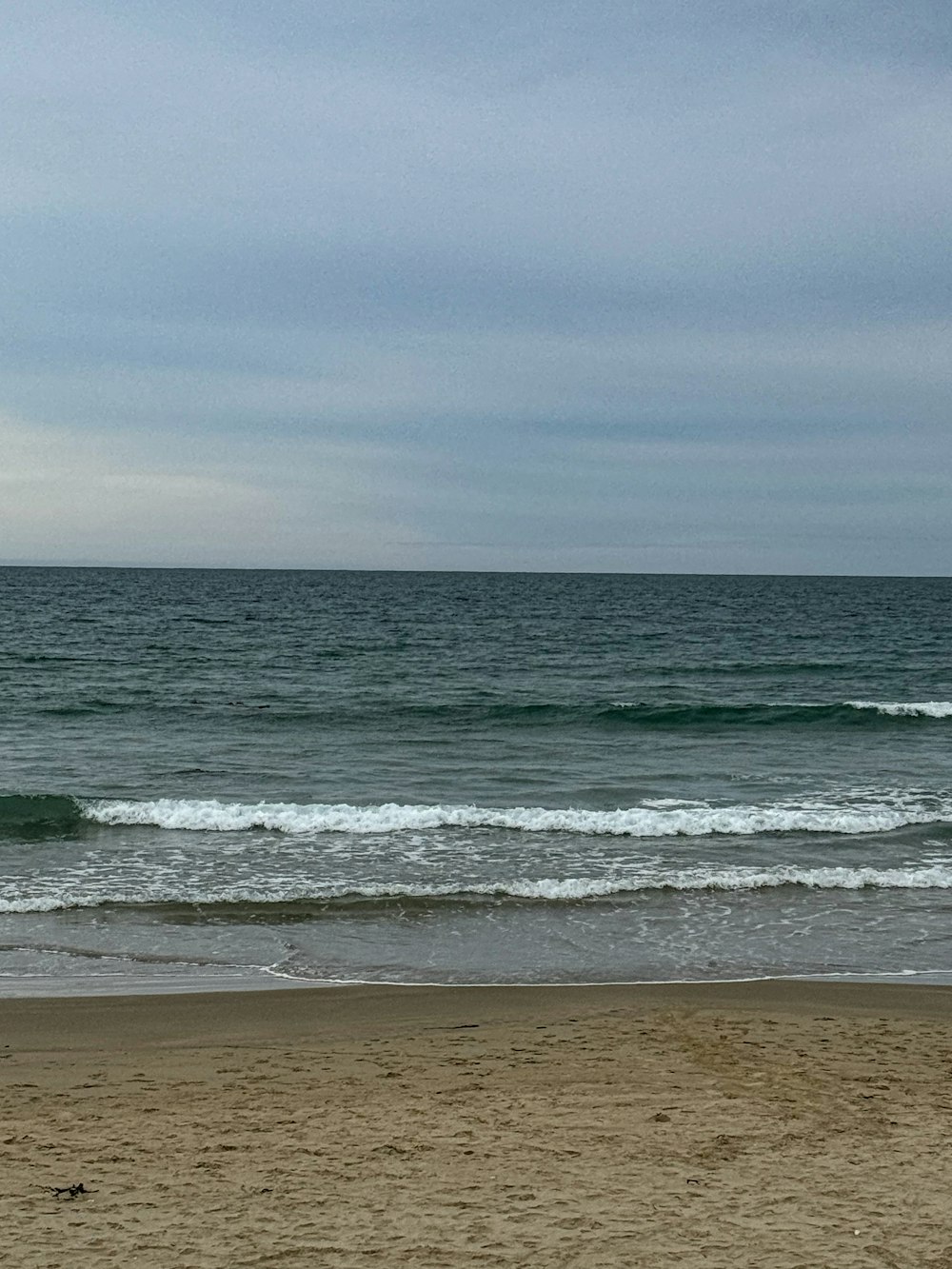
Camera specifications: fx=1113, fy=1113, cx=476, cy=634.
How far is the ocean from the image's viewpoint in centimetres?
1114

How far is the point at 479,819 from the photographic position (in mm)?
16734

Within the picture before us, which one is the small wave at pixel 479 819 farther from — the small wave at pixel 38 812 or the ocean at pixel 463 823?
the small wave at pixel 38 812

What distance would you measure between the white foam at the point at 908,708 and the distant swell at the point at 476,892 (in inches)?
636

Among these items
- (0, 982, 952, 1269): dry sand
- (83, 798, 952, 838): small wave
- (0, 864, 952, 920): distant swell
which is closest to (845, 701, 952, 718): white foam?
(83, 798, 952, 838): small wave

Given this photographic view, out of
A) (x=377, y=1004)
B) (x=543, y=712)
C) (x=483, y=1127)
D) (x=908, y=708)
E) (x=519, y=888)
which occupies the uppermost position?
(x=908, y=708)

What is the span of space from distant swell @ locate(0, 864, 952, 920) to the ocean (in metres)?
0.05

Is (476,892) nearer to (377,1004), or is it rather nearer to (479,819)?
(479,819)

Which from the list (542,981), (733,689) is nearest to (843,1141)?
(542,981)

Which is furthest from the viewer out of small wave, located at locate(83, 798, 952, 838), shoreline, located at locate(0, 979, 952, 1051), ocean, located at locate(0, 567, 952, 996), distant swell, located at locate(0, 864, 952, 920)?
small wave, located at locate(83, 798, 952, 838)

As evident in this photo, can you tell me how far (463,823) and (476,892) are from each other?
11.4 ft

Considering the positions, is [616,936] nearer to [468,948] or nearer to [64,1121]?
[468,948]

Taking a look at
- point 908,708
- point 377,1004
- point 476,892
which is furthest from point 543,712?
point 377,1004

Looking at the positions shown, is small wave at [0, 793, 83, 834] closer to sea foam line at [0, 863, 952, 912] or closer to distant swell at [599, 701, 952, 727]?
sea foam line at [0, 863, 952, 912]

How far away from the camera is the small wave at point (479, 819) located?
1636 centimetres
